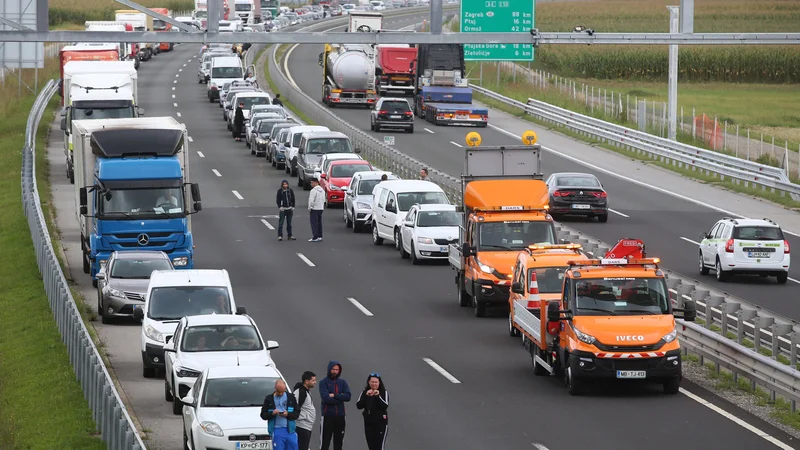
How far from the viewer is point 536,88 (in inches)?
3339

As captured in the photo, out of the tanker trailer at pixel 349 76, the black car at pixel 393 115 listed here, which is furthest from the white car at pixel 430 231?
the tanker trailer at pixel 349 76

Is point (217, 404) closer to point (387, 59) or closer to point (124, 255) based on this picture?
point (124, 255)

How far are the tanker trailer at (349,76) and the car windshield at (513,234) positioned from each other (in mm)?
45111

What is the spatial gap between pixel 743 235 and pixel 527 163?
521cm

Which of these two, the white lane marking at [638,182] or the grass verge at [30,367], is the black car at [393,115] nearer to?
the white lane marking at [638,182]

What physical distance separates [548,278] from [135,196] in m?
11.2

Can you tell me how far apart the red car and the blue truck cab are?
13.9 m

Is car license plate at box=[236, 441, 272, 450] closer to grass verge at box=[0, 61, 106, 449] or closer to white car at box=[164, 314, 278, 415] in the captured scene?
grass verge at box=[0, 61, 106, 449]

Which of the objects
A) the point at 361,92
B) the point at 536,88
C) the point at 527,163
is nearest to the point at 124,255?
the point at 527,163

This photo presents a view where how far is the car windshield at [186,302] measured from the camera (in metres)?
24.4

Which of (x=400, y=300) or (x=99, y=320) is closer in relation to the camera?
(x=99, y=320)

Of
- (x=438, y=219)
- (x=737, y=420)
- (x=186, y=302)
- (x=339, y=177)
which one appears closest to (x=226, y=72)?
(x=339, y=177)

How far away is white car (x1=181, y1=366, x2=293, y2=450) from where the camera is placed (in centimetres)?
1744

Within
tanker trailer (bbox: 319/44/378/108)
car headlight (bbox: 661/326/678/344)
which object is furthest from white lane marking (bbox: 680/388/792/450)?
tanker trailer (bbox: 319/44/378/108)
